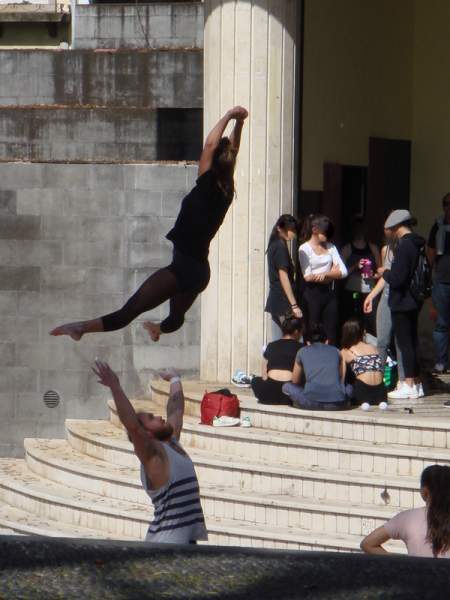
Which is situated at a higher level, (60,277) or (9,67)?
(9,67)

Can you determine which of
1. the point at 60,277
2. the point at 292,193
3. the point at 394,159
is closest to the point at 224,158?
the point at 292,193

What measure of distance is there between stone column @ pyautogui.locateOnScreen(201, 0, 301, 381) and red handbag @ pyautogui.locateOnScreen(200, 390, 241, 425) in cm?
121

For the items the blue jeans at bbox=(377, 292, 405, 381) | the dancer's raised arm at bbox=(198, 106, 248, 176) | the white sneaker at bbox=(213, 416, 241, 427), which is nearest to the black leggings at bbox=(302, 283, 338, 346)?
the blue jeans at bbox=(377, 292, 405, 381)

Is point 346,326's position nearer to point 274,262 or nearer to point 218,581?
point 274,262

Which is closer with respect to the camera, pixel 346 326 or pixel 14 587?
pixel 14 587

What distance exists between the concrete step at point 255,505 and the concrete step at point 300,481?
64mm

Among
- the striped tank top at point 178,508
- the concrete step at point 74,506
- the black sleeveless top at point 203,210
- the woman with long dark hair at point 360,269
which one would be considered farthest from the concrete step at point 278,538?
the black sleeveless top at point 203,210

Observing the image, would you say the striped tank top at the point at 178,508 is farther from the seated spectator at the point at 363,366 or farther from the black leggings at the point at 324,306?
the black leggings at the point at 324,306

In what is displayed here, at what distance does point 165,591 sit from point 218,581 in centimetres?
20

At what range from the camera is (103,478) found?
11.1m

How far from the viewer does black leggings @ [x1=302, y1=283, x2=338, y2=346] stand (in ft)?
39.2

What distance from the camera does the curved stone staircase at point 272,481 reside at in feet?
32.2

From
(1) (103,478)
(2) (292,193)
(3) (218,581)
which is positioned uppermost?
(2) (292,193)

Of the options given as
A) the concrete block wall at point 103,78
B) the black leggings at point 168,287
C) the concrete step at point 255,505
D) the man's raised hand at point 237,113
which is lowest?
the concrete step at point 255,505
